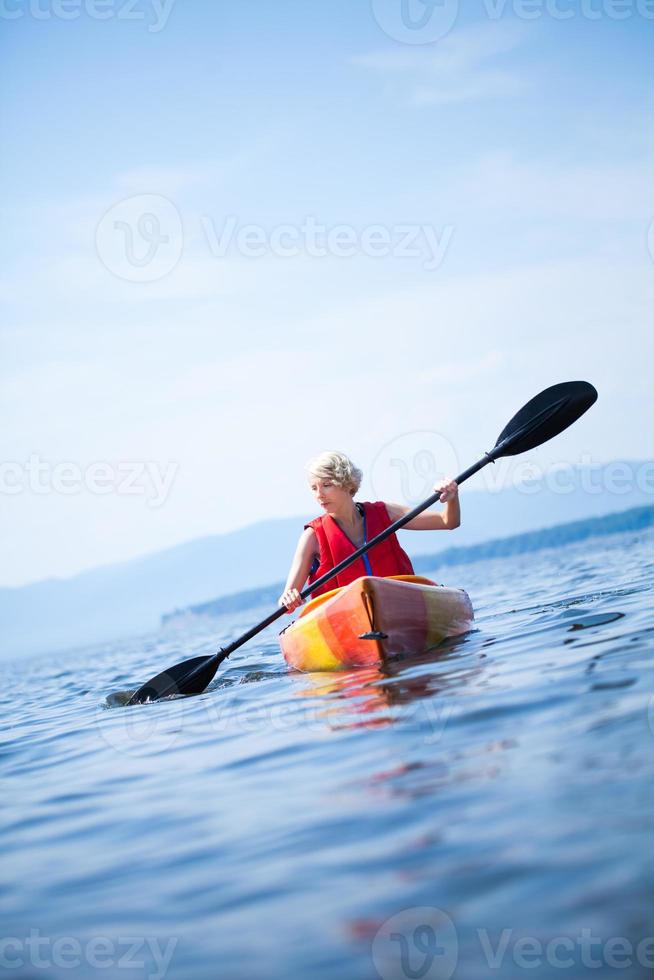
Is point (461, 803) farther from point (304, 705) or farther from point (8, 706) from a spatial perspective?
point (8, 706)

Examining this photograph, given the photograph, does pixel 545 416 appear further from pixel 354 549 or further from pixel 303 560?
pixel 303 560

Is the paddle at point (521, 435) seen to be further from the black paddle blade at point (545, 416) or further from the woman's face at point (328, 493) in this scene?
the woman's face at point (328, 493)

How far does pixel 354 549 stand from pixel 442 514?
29.5 inches

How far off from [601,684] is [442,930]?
7.88 feet

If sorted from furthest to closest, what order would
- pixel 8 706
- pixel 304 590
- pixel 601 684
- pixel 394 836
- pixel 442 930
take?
1. pixel 8 706
2. pixel 304 590
3. pixel 601 684
4. pixel 394 836
5. pixel 442 930

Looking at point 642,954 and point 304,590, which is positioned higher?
point 304,590

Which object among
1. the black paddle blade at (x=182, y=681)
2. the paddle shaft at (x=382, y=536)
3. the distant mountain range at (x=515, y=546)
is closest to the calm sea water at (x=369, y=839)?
the paddle shaft at (x=382, y=536)

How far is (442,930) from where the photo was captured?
2.30 meters

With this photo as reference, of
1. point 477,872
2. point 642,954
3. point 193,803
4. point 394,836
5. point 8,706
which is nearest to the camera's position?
point 642,954

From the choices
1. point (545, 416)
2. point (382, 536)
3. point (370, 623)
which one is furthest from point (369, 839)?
Result: point (545, 416)

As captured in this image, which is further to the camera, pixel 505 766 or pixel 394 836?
pixel 505 766

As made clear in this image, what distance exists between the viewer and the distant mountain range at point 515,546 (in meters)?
65.5

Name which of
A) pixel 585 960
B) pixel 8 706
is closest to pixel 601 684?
pixel 585 960

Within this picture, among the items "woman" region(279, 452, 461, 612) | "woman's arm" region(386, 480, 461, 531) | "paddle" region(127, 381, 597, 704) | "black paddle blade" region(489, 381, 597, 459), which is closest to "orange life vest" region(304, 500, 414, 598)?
"woman" region(279, 452, 461, 612)
